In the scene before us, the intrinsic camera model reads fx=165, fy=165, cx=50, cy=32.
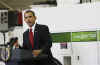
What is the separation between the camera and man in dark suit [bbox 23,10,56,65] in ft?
3.65

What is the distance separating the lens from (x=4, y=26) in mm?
1130

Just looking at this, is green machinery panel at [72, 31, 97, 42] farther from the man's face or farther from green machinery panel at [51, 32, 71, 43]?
the man's face

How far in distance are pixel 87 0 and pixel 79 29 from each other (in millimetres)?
212

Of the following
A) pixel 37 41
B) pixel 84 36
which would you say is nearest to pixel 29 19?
pixel 37 41

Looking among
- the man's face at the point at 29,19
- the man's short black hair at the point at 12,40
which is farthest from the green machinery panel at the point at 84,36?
the man's short black hair at the point at 12,40

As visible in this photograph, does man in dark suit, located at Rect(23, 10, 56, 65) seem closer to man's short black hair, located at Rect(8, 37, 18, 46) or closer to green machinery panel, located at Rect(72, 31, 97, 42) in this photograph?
man's short black hair, located at Rect(8, 37, 18, 46)

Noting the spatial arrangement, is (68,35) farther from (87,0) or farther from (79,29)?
(87,0)

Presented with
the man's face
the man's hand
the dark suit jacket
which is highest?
the man's face

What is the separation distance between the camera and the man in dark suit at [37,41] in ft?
3.65

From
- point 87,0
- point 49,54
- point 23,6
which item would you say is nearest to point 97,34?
point 87,0

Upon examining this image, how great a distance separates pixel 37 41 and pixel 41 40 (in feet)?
0.09

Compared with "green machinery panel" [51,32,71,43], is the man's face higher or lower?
higher

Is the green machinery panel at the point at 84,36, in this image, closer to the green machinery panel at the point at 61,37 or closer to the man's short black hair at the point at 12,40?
the green machinery panel at the point at 61,37

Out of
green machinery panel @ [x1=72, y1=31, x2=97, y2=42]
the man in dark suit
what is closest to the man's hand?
the man in dark suit
